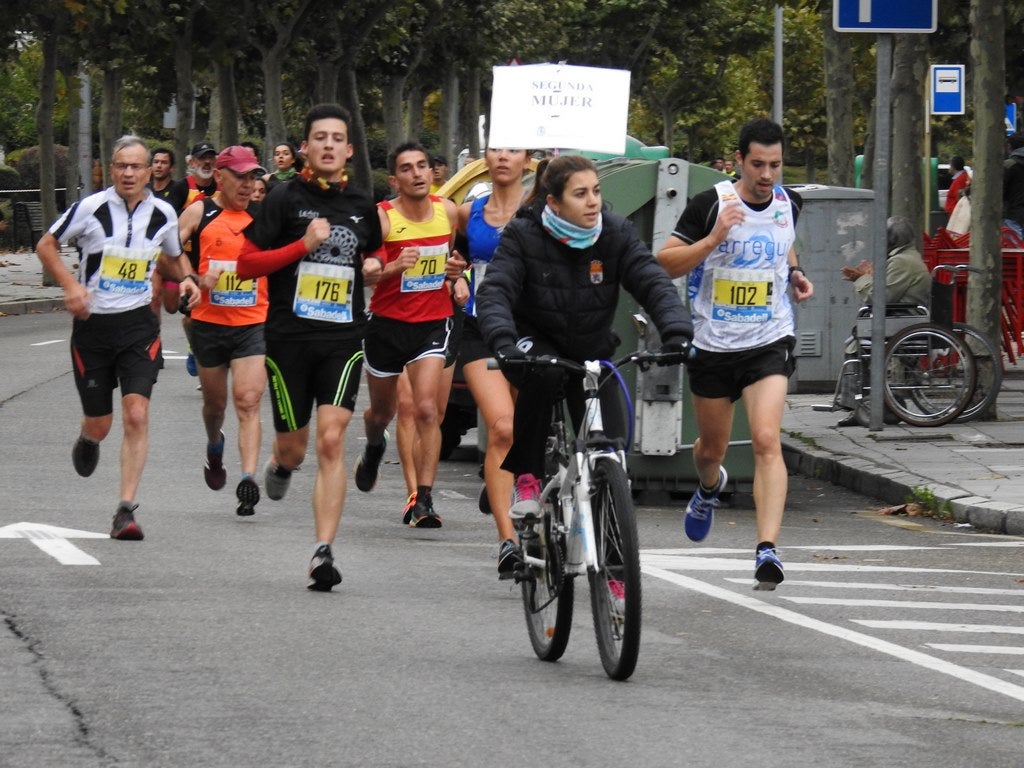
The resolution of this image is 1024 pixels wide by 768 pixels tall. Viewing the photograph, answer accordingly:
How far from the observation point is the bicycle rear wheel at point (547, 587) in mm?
7281

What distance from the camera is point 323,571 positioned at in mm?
8805

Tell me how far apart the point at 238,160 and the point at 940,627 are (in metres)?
5.35

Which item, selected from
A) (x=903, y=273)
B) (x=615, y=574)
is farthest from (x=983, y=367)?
(x=615, y=574)

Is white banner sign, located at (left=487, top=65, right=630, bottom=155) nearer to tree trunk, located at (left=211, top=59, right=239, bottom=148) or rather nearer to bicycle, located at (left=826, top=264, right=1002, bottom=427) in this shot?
bicycle, located at (left=826, top=264, right=1002, bottom=427)

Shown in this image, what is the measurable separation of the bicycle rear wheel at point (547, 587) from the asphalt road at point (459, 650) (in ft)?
0.37

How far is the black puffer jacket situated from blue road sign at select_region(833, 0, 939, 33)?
7893 mm

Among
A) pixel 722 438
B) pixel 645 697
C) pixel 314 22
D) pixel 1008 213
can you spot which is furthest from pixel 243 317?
pixel 314 22

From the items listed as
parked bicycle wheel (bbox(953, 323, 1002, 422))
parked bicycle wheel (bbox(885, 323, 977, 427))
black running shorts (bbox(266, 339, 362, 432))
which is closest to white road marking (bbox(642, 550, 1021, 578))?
black running shorts (bbox(266, 339, 362, 432))

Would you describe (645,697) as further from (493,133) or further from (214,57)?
(214,57)

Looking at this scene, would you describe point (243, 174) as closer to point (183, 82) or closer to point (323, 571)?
point (323, 571)

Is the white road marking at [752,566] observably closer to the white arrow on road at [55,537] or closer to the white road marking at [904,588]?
the white road marking at [904,588]

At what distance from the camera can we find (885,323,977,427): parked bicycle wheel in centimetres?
1579

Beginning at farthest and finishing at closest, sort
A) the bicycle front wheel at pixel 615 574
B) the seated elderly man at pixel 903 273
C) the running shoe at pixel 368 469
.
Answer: the seated elderly man at pixel 903 273 → the running shoe at pixel 368 469 → the bicycle front wheel at pixel 615 574

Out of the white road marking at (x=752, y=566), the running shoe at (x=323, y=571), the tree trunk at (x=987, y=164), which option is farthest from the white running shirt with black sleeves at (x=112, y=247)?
the tree trunk at (x=987, y=164)
